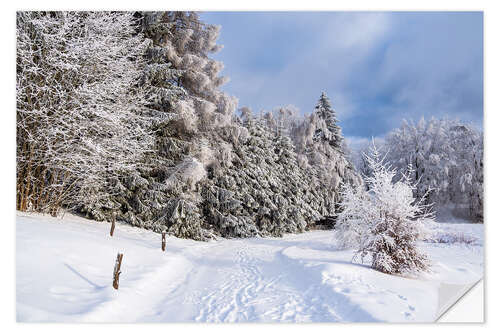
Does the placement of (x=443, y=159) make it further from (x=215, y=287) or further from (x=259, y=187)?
(x=259, y=187)

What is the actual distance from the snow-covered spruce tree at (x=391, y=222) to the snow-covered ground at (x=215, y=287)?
31cm

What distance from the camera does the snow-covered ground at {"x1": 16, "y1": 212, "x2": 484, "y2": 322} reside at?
11.3 ft

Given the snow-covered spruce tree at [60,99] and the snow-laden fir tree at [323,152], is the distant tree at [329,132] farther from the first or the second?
the snow-covered spruce tree at [60,99]

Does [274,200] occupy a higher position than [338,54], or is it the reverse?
[338,54]

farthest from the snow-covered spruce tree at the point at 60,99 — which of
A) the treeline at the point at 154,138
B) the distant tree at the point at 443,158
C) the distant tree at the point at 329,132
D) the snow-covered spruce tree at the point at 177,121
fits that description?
the distant tree at the point at 329,132

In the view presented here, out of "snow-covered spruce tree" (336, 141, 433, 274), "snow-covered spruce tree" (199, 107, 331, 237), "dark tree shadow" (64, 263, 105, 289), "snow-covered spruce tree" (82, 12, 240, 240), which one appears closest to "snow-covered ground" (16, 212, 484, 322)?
"dark tree shadow" (64, 263, 105, 289)

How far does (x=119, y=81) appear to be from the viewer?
7.05 m

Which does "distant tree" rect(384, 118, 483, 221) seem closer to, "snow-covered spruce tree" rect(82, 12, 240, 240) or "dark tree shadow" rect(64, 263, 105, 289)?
"dark tree shadow" rect(64, 263, 105, 289)

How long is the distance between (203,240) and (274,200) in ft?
21.1

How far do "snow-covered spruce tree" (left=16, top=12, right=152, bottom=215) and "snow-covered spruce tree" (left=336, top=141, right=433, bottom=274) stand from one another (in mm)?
6173

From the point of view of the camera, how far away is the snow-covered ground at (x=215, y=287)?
345 centimetres

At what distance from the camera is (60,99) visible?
5.86 meters

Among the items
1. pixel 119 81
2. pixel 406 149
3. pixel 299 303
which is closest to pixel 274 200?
pixel 406 149
